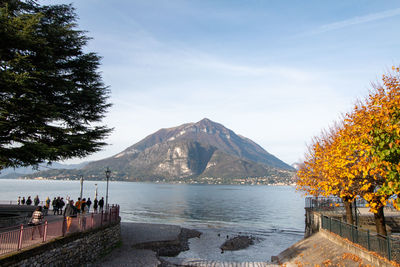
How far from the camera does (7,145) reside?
17.9 m

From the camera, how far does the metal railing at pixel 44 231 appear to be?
11948 mm

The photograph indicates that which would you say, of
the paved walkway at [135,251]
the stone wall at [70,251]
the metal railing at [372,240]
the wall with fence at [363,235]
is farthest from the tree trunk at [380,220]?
the stone wall at [70,251]

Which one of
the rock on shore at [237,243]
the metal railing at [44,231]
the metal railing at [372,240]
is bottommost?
the rock on shore at [237,243]

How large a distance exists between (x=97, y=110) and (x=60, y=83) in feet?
14.4

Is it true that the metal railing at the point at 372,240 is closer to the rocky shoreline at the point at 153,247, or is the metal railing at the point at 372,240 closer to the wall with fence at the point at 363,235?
the wall with fence at the point at 363,235

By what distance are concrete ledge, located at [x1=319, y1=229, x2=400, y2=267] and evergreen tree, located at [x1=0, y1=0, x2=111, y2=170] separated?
1866cm

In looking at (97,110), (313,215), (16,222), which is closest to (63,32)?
(97,110)

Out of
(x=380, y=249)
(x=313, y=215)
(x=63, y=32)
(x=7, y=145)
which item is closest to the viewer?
(x=380, y=249)

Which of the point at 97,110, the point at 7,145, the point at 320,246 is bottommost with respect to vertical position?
the point at 320,246

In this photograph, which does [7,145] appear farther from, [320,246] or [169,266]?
[320,246]

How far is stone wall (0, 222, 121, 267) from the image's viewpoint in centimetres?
1223

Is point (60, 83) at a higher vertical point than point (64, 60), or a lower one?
lower

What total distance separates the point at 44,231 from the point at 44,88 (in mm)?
10066

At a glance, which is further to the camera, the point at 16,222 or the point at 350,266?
the point at 16,222
